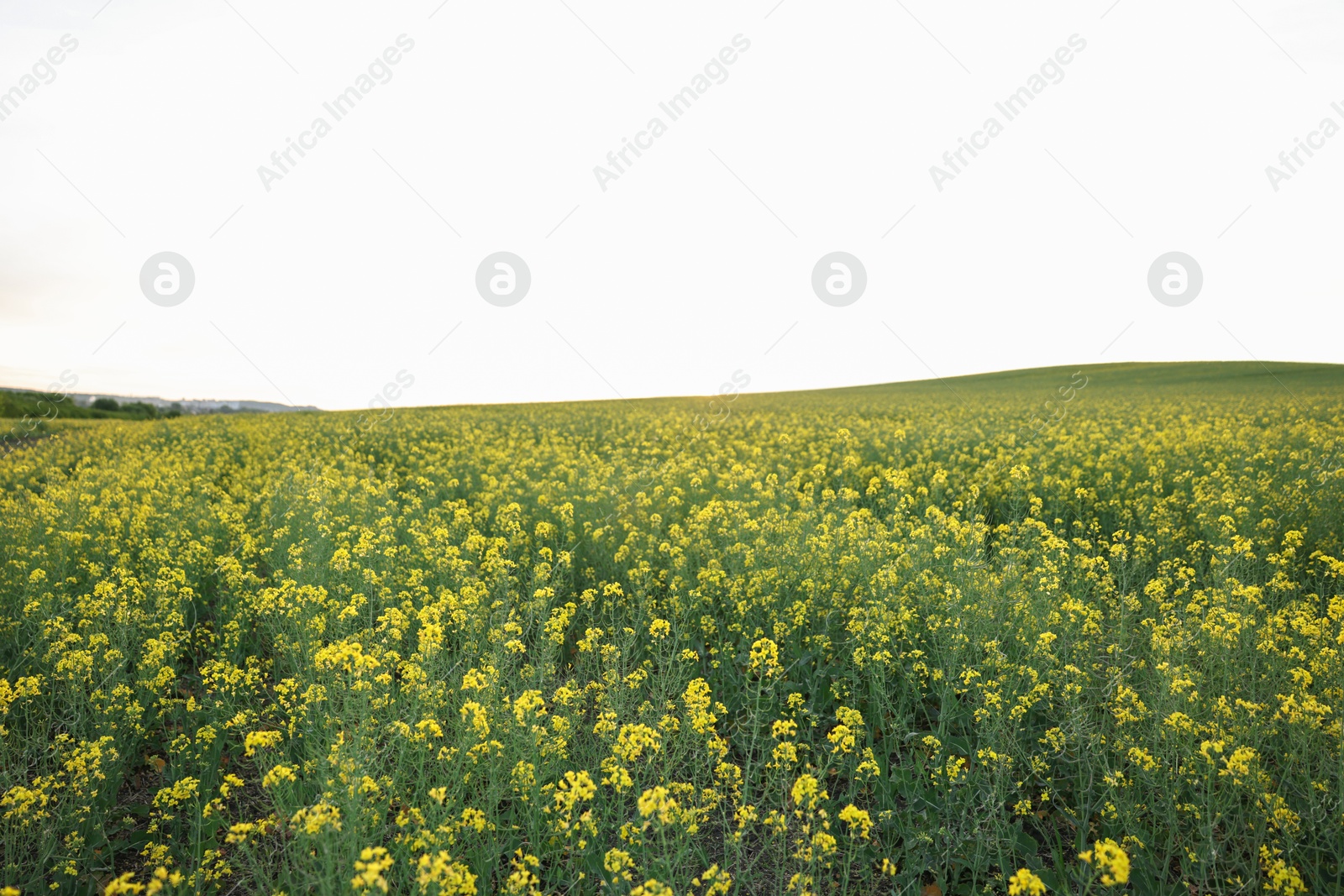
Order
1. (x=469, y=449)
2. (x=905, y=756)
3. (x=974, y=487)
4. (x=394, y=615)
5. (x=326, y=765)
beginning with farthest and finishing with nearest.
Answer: (x=469, y=449) < (x=974, y=487) < (x=394, y=615) < (x=905, y=756) < (x=326, y=765)

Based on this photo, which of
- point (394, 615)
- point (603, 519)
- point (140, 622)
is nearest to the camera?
point (394, 615)

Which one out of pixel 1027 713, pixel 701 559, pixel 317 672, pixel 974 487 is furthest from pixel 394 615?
pixel 974 487

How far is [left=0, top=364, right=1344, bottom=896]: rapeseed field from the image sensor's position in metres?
3.17

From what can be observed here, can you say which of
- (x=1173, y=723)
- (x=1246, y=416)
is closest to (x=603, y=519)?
(x=1173, y=723)

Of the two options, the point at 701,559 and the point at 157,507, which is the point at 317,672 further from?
the point at 157,507

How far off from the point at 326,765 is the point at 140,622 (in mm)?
→ 2958

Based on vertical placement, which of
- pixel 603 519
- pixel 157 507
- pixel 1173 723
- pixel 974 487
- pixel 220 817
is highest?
pixel 974 487

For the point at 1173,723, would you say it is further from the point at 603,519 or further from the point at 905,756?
the point at 603,519

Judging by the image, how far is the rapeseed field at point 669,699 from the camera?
3.17m

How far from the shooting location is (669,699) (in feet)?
15.2

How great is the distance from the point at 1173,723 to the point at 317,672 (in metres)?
5.12

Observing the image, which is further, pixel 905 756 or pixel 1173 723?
pixel 905 756

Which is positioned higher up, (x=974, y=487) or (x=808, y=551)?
(x=974, y=487)

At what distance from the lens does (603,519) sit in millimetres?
7590
